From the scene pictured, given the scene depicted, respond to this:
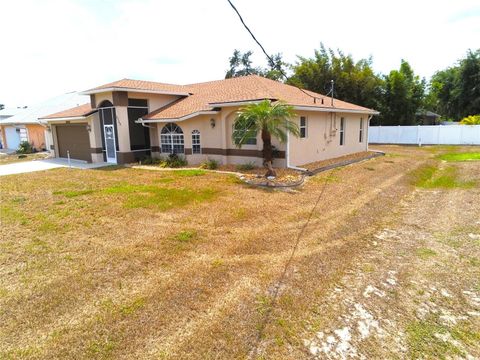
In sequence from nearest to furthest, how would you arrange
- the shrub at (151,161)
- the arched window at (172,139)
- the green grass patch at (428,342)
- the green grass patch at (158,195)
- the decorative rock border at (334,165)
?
the green grass patch at (428,342)
the green grass patch at (158,195)
the decorative rock border at (334,165)
the arched window at (172,139)
the shrub at (151,161)

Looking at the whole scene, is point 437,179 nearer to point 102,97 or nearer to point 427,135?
point 102,97

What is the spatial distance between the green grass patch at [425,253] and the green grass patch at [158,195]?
582 centimetres

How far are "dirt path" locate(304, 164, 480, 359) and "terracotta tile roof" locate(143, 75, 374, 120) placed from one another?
29.3 feet

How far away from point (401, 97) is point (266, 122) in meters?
26.2

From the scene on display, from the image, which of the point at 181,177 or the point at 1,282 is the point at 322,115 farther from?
the point at 1,282

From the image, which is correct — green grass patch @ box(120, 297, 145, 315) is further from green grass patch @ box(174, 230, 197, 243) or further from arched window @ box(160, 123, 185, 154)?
arched window @ box(160, 123, 185, 154)

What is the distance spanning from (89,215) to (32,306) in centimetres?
423

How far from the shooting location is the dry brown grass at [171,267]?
3.45 meters

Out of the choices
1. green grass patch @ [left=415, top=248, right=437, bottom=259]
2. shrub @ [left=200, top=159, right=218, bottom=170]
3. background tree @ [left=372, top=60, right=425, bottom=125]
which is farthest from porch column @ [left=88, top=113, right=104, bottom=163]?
background tree @ [left=372, top=60, right=425, bottom=125]

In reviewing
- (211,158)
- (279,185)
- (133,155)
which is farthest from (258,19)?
(133,155)

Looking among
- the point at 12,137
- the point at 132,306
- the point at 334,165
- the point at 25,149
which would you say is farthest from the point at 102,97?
the point at 12,137

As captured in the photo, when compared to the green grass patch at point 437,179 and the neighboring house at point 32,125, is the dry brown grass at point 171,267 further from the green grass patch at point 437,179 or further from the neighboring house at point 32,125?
the neighboring house at point 32,125

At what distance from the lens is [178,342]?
339 cm

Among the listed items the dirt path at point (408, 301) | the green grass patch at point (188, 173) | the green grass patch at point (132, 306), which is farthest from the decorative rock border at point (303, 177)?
the green grass patch at point (132, 306)
